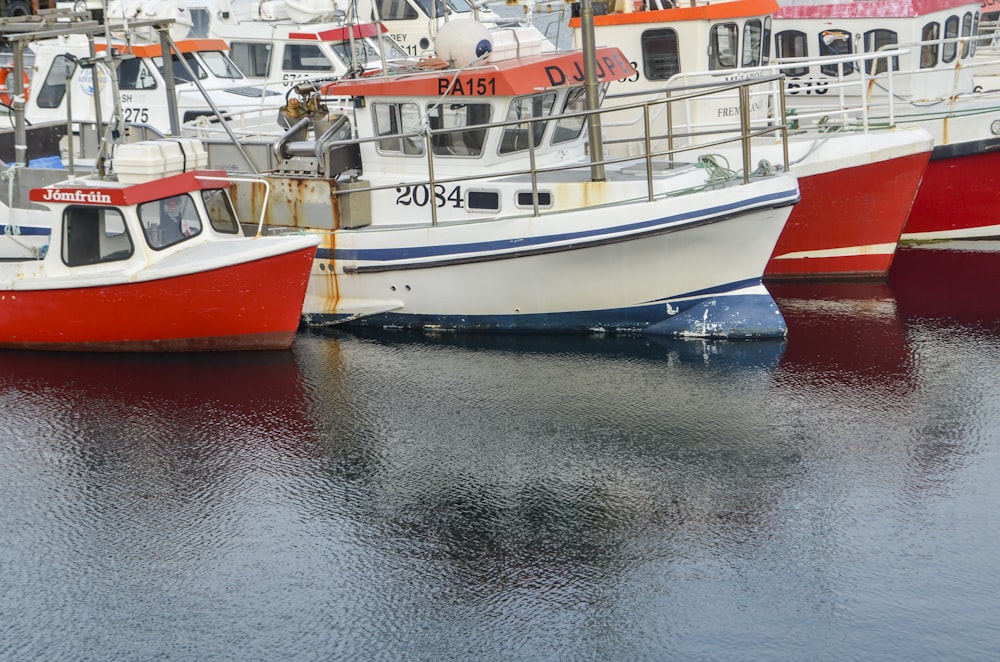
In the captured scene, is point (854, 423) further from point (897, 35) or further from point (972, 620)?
point (897, 35)

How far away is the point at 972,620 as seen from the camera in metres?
5.72

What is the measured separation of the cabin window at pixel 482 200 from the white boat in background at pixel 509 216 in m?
0.01

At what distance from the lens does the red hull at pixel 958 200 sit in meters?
12.9

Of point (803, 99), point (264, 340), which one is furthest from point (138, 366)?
point (803, 99)

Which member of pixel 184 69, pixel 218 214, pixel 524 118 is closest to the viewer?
pixel 524 118

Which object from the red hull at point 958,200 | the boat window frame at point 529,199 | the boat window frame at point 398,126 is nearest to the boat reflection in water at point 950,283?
the red hull at point 958,200

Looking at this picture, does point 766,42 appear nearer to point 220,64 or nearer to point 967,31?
point 967,31

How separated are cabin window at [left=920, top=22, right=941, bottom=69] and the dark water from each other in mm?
4641

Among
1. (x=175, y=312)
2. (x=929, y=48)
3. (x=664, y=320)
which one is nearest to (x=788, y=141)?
(x=664, y=320)

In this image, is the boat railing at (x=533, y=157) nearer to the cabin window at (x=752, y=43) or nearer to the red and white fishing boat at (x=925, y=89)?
the cabin window at (x=752, y=43)

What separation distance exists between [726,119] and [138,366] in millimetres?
6374

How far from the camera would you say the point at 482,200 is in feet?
33.8

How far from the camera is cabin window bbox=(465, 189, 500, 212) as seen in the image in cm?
1028

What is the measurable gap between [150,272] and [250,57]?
753cm
